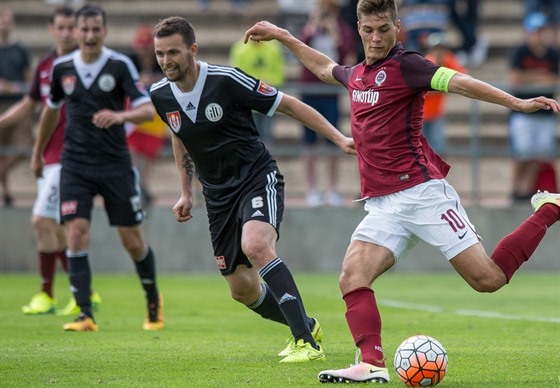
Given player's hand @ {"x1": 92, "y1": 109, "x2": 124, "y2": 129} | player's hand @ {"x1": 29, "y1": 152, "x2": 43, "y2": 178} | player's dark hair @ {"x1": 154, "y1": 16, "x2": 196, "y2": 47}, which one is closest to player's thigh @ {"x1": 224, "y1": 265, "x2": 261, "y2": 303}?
player's dark hair @ {"x1": 154, "y1": 16, "x2": 196, "y2": 47}

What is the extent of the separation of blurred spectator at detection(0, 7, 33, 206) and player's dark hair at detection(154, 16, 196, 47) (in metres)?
8.75

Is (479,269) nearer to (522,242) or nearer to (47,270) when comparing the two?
(522,242)

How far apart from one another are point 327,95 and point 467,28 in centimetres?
418

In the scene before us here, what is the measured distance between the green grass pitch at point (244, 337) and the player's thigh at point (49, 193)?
1.02 m

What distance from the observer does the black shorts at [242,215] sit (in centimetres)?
827

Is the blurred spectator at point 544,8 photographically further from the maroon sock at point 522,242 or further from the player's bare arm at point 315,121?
the maroon sock at point 522,242

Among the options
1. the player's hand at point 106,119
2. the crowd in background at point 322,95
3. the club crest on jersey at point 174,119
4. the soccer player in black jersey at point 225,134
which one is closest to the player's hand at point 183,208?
the soccer player in black jersey at point 225,134

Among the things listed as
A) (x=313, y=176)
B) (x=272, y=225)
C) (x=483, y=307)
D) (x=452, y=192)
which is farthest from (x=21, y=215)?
(x=452, y=192)

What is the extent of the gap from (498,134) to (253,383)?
13.9 metres

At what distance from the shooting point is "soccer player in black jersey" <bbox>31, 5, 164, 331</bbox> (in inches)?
414

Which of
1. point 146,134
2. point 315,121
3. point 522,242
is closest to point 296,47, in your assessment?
point 315,121

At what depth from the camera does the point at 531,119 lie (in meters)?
17.2

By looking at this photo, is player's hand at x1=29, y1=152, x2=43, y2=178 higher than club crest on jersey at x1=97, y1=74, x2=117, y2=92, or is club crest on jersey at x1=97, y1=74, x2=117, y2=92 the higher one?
club crest on jersey at x1=97, y1=74, x2=117, y2=92

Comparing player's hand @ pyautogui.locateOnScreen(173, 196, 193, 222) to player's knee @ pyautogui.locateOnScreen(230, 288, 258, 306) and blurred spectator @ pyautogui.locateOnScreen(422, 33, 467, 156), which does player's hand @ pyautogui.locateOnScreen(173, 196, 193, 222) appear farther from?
blurred spectator @ pyautogui.locateOnScreen(422, 33, 467, 156)
